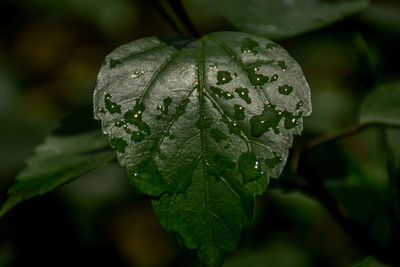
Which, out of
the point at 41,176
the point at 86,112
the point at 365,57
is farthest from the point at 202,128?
the point at 365,57

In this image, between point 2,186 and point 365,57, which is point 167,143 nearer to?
point 365,57

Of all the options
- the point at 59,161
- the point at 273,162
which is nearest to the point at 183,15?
the point at 273,162

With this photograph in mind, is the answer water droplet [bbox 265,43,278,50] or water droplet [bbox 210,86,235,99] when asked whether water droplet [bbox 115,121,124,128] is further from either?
water droplet [bbox 265,43,278,50]

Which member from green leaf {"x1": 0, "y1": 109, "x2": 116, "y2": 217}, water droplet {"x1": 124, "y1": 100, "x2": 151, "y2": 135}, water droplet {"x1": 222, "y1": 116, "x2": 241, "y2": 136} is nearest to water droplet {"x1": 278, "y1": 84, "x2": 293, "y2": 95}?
water droplet {"x1": 222, "y1": 116, "x2": 241, "y2": 136}

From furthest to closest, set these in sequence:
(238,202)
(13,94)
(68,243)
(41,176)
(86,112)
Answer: (13,94) → (68,243) → (86,112) → (41,176) → (238,202)

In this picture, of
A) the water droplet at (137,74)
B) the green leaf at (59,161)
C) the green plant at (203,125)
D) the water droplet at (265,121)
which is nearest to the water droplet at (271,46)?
the green plant at (203,125)

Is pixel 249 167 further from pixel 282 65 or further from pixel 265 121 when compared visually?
pixel 282 65
